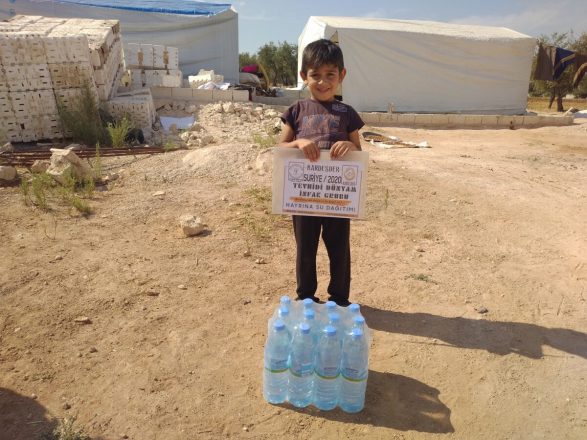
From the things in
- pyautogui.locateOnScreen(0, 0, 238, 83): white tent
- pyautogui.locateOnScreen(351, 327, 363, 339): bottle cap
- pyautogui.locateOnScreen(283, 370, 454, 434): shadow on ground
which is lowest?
pyautogui.locateOnScreen(283, 370, 454, 434): shadow on ground

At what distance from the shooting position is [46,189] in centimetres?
456

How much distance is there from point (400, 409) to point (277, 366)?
→ 0.63m

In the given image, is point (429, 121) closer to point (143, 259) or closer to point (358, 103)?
point (358, 103)

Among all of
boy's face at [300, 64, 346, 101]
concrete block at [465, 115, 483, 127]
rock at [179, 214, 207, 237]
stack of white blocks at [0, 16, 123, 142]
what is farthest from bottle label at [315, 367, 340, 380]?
concrete block at [465, 115, 483, 127]

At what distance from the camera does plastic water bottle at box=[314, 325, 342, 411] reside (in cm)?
186

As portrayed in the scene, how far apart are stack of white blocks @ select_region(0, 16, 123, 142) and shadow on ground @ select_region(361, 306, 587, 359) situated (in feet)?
22.1

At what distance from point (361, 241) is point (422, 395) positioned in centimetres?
176

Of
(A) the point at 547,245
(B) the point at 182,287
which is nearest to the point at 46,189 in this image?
(B) the point at 182,287

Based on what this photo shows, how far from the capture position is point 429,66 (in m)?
13.2

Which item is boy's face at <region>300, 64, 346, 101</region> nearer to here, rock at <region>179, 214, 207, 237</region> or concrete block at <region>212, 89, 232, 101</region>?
rock at <region>179, 214, 207, 237</region>

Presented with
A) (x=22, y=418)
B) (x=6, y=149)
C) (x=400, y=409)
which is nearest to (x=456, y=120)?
(x=6, y=149)

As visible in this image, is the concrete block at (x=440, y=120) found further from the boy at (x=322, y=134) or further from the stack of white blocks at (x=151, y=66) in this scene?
the boy at (x=322, y=134)

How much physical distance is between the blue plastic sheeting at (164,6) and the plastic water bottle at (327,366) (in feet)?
57.5

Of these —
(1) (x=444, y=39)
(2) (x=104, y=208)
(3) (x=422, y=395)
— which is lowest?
(3) (x=422, y=395)
